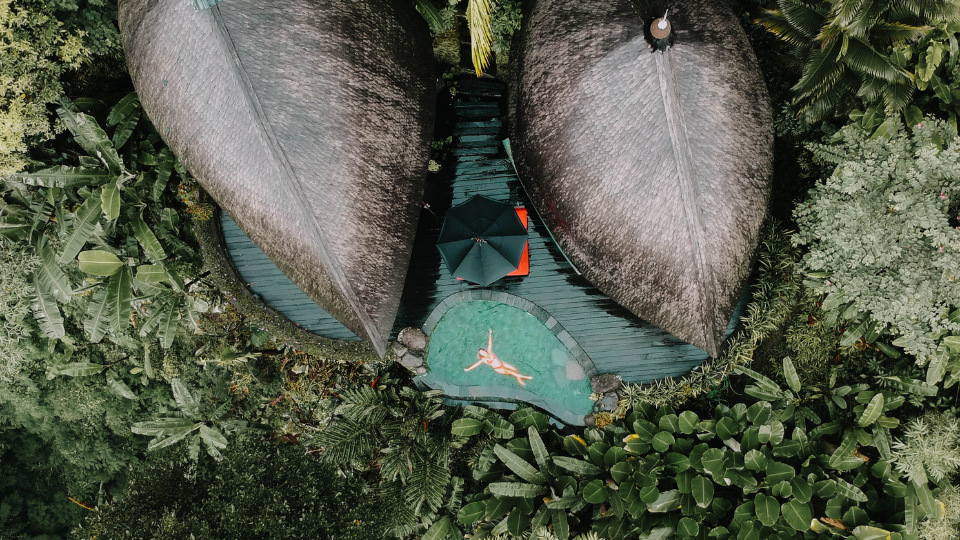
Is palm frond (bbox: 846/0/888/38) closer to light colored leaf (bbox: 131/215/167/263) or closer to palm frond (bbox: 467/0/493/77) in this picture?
palm frond (bbox: 467/0/493/77)

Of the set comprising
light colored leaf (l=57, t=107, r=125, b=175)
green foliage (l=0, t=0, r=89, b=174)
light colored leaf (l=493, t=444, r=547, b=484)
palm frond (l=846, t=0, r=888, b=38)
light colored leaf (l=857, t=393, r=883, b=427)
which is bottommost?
light colored leaf (l=493, t=444, r=547, b=484)

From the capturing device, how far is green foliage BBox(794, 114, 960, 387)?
405 centimetres

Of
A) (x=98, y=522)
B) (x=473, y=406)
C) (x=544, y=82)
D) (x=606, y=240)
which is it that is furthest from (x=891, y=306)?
(x=98, y=522)

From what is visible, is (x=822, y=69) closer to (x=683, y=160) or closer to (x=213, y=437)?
(x=683, y=160)

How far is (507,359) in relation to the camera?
597 cm

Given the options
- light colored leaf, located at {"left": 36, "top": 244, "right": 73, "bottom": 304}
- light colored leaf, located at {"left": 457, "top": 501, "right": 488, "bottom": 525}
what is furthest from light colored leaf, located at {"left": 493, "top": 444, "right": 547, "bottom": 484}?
light colored leaf, located at {"left": 36, "top": 244, "right": 73, "bottom": 304}

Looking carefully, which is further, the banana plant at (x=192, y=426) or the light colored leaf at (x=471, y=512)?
the banana plant at (x=192, y=426)

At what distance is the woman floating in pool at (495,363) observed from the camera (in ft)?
19.6

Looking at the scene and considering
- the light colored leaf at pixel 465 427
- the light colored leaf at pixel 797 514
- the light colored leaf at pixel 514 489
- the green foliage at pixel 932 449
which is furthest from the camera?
the light colored leaf at pixel 465 427

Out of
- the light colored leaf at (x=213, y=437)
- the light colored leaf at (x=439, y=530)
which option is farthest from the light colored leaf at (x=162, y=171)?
the light colored leaf at (x=439, y=530)

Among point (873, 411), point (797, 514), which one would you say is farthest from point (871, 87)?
point (797, 514)

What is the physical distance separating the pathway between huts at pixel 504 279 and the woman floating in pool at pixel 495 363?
67cm

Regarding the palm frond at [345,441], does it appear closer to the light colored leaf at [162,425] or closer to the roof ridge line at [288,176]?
the roof ridge line at [288,176]

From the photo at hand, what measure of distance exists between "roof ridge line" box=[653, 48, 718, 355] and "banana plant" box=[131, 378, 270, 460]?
5.75 meters
